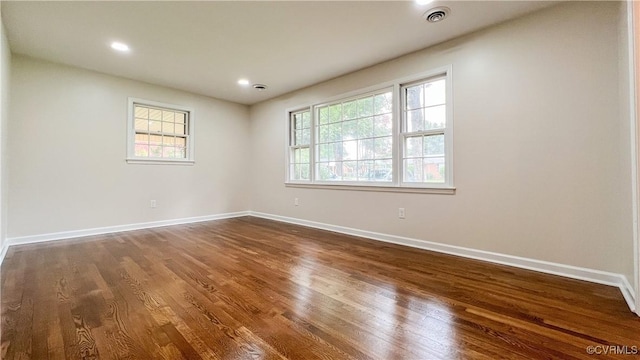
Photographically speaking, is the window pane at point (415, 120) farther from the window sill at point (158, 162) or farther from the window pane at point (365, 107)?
the window sill at point (158, 162)

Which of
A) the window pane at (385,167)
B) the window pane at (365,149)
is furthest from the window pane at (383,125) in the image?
the window pane at (385,167)

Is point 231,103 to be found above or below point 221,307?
above

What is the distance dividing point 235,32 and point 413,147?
8.12ft

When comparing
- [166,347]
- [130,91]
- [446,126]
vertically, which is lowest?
[166,347]

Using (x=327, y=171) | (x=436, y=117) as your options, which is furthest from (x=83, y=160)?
(x=436, y=117)

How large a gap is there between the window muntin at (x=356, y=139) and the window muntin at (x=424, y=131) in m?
0.22

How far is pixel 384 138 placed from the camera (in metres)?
3.75

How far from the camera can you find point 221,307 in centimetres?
181

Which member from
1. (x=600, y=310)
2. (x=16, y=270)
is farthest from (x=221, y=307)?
(x=600, y=310)

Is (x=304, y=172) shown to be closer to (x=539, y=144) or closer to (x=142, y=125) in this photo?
(x=142, y=125)

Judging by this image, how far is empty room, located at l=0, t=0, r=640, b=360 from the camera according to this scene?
159 cm

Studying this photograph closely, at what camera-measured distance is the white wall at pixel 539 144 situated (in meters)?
2.22

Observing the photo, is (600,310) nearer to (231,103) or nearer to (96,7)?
(96,7)

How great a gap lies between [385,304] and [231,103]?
5126 mm
